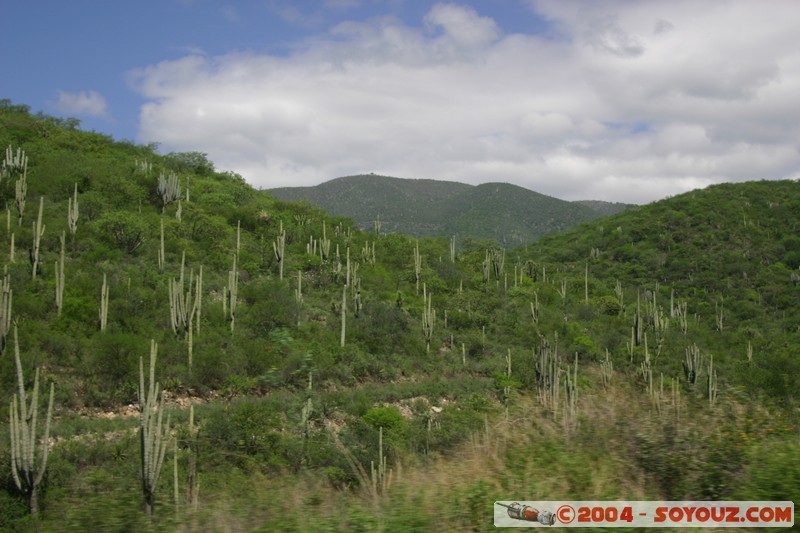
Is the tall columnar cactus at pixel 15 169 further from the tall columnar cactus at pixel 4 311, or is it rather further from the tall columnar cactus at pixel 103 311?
the tall columnar cactus at pixel 4 311

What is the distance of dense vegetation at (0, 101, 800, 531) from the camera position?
5309mm

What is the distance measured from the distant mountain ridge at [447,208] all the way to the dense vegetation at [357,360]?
1889 inches

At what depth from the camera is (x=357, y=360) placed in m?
23.9

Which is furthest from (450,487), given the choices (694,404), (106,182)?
(106,182)

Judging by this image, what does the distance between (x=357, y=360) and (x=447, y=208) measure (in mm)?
93673

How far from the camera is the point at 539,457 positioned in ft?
18.8

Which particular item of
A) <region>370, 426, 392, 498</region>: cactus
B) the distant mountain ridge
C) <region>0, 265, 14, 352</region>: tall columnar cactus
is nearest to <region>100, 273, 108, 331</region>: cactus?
<region>0, 265, 14, 352</region>: tall columnar cactus

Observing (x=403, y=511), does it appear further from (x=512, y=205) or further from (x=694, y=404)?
(x=512, y=205)

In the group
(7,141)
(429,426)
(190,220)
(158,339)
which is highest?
(7,141)

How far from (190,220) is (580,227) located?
47.7 m

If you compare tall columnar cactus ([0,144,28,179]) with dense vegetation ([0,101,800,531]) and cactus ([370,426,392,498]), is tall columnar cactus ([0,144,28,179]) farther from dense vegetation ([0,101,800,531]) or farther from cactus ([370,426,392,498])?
cactus ([370,426,392,498])

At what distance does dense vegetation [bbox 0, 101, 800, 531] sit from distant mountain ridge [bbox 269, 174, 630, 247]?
157 ft

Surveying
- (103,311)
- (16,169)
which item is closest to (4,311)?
(103,311)

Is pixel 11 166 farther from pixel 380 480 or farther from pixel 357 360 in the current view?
pixel 380 480
